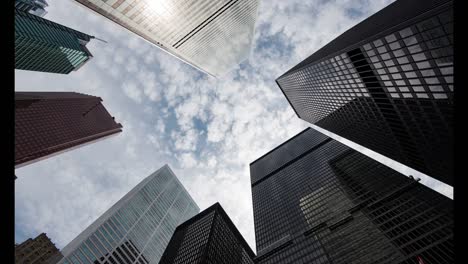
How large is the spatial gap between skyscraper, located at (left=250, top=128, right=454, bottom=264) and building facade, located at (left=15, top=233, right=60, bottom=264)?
96.7 metres

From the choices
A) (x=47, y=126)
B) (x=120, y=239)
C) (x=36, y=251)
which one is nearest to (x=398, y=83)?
(x=36, y=251)

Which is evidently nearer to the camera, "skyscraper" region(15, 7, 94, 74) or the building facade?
the building facade

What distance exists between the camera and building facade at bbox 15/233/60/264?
111675 millimetres

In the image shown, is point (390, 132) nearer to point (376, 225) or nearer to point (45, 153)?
point (376, 225)

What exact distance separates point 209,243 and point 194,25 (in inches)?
3586

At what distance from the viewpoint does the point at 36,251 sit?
382ft

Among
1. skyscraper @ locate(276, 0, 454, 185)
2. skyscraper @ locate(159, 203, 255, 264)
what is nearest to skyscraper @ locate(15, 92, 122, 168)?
skyscraper @ locate(159, 203, 255, 264)

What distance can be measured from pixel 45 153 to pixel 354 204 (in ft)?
556

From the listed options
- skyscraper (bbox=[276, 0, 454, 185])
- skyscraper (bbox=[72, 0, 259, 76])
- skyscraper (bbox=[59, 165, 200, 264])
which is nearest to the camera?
skyscraper (bbox=[276, 0, 454, 185])

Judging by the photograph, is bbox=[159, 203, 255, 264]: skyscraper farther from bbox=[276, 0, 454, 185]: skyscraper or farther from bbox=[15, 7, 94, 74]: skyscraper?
bbox=[15, 7, 94, 74]: skyscraper

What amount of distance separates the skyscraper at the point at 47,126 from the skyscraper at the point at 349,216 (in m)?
130

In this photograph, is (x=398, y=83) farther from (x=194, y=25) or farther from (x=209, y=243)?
(x=209, y=243)

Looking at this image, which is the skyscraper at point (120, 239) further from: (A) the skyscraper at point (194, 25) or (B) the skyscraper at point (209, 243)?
(A) the skyscraper at point (194, 25)

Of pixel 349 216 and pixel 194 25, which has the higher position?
pixel 194 25
